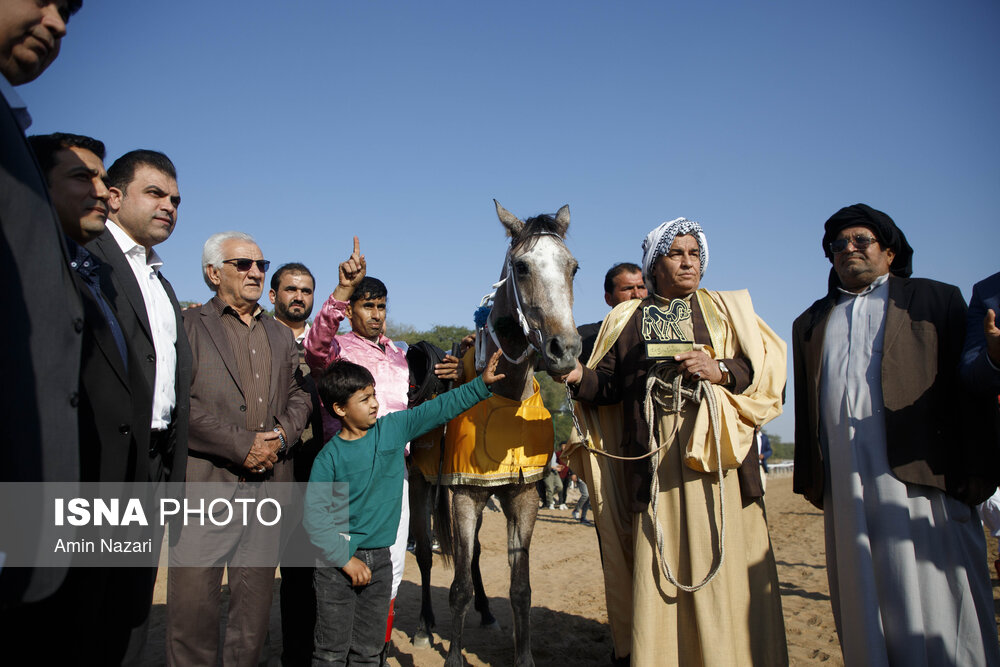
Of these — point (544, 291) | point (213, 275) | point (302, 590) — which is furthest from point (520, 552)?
point (213, 275)

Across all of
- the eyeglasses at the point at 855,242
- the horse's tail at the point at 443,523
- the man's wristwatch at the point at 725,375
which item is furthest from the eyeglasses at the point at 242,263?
the eyeglasses at the point at 855,242

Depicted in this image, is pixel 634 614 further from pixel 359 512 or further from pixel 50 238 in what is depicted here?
pixel 50 238

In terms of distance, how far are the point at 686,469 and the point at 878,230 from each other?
1.67 m

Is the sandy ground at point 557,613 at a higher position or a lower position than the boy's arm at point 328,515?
lower

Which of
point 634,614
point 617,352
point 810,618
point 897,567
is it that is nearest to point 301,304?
point 617,352

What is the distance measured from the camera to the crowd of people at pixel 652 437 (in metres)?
2.53

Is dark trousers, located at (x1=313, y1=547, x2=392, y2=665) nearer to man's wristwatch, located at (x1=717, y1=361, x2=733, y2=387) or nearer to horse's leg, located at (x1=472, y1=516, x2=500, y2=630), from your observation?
man's wristwatch, located at (x1=717, y1=361, x2=733, y2=387)

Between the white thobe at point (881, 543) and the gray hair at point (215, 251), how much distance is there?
11.8 feet

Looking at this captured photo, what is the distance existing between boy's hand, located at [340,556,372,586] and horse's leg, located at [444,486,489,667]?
3.46 ft

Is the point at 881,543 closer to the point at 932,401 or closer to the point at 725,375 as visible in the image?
the point at 932,401

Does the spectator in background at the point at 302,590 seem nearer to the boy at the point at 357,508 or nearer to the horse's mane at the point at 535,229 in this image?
the boy at the point at 357,508

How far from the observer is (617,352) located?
12.2 feet

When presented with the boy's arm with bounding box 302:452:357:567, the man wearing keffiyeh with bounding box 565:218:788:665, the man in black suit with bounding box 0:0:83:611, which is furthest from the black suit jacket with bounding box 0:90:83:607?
the man wearing keffiyeh with bounding box 565:218:788:665

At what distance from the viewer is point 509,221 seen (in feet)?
13.2
